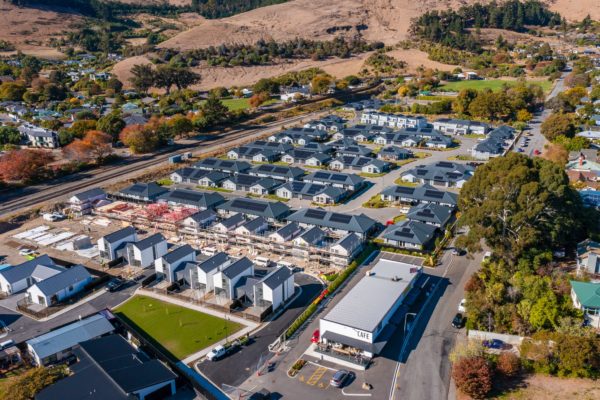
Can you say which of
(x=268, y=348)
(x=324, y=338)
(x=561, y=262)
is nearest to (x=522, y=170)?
(x=561, y=262)

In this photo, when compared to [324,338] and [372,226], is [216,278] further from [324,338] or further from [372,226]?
[372,226]

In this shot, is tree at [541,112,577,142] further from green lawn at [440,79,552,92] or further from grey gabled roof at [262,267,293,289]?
grey gabled roof at [262,267,293,289]

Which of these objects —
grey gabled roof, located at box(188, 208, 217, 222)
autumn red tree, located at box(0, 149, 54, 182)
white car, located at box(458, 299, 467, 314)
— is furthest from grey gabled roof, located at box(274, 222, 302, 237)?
autumn red tree, located at box(0, 149, 54, 182)

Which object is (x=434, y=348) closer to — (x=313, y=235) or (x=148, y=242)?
(x=313, y=235)

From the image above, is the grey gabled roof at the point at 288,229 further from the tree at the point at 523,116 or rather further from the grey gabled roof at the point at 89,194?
the tree at the point at 523,116

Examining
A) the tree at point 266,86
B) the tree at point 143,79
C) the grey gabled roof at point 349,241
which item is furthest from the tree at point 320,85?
the grey gabled roof at point 349,241

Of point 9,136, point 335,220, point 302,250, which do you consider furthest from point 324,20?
point 302,250
